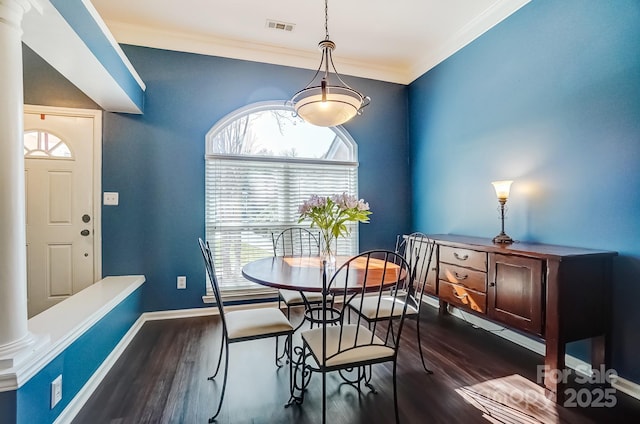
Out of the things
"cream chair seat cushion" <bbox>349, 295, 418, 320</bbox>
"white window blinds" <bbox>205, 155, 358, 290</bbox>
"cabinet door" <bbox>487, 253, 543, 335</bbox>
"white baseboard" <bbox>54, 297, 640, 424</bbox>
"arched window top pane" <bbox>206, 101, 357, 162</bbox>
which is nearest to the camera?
"white baseboard" <bbox>54, 297, 640, 424</bbox>

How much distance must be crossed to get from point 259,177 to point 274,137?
1.69ft

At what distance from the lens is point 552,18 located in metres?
2.32

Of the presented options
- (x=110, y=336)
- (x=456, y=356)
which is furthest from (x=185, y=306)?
(x=456, y=356)

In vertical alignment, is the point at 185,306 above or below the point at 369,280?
below

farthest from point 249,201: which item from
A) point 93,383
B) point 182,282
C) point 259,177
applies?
point 93,383

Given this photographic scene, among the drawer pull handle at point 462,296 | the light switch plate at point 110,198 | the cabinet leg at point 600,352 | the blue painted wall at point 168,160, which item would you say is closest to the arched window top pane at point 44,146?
the blue painted wall at point 168,160

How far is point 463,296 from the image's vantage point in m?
2.56

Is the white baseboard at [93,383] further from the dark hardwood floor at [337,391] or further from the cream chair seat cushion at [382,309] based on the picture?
the cream chair seat cushion at [382,309]

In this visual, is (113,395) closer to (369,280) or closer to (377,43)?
(369,280)

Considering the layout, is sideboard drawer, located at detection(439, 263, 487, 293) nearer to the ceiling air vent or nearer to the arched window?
the arched window

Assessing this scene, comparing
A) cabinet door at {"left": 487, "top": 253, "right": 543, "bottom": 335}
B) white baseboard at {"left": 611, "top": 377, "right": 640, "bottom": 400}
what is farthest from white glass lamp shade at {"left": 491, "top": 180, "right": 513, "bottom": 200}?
white baseboard at {"left": 611, "top": 377, "right": 640, "bottom": 400}

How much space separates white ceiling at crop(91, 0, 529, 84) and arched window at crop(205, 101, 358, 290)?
649 millimetres

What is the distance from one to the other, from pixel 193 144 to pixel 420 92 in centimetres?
277

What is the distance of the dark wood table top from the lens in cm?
168
